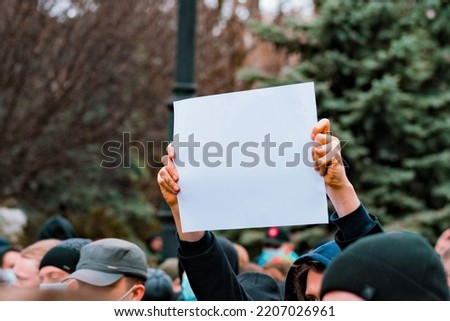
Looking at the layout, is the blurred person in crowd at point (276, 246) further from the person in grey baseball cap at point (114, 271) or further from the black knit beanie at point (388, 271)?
the black knit beanie at point (388, 271)

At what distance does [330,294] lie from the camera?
2189 millimetres

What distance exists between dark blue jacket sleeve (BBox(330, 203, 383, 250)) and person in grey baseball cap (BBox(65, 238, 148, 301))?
1.26 meters

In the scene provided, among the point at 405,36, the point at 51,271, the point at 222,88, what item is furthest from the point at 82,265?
the point at 222,88

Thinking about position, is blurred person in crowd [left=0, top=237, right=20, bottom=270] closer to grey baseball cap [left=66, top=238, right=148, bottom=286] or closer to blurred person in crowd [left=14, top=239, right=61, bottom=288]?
blurred person in crowd [left=14, top=239, right=61, bottom=288]

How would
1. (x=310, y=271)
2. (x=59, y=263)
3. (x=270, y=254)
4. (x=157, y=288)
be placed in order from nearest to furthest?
1. (x=310, y=271)
2. (x=59, y=263)
3. (x=157, y=288)
4. (x=270, y=254)

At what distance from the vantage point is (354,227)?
3180mm

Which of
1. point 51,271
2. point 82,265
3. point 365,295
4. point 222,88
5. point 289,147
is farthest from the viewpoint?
point 222,88

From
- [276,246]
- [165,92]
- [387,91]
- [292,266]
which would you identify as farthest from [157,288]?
[165,92]

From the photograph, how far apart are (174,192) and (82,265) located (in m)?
1.03

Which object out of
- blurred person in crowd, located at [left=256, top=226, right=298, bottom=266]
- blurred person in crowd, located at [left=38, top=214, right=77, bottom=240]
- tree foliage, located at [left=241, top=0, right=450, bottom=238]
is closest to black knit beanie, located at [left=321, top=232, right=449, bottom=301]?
blurred person in crowd, located at [left=38, top=214, right=77, bottom=240]

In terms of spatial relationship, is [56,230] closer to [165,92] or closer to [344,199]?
[344,199]

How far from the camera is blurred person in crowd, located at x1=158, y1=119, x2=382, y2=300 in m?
3.12

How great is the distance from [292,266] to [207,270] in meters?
0.38
